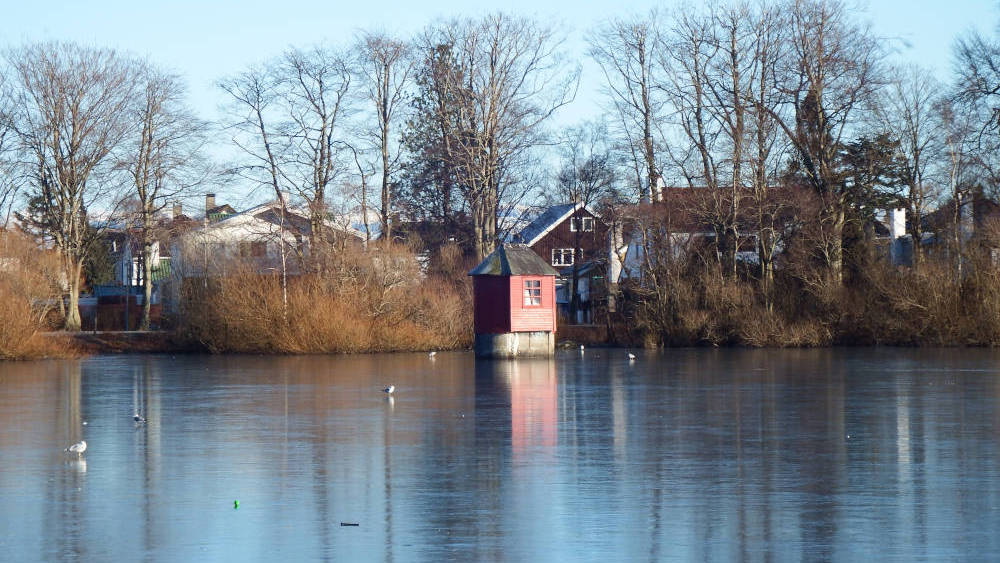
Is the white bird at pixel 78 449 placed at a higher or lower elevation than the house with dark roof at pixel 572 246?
lower

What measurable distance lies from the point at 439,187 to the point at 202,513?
5986cm

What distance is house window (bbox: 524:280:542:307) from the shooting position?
45406 millimetres

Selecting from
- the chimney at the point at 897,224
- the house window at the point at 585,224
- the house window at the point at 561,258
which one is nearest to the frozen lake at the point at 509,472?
the chimney at the point at 897,224

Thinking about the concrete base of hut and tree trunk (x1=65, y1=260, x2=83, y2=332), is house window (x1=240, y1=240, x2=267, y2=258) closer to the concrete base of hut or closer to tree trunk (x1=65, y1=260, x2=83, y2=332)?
tree trunk (x1=65, y1=260, x2=83, y2=332)

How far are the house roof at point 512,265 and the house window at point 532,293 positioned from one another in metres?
0.32

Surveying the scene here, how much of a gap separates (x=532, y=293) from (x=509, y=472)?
30.4 m

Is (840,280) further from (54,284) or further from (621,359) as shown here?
(54,284)

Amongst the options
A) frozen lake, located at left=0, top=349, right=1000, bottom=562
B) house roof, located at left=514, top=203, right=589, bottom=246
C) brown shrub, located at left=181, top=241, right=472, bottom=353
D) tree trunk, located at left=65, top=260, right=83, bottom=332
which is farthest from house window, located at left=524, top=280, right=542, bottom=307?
house roof, located at left=514, top=203, right=589, bottom=246

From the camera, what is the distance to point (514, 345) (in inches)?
1783

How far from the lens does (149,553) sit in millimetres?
10734

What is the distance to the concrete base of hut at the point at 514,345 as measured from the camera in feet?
148

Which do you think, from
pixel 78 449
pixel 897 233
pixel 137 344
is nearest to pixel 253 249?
pixel 137 344

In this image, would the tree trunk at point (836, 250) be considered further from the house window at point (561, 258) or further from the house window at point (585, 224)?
the house window at point (561, 258)

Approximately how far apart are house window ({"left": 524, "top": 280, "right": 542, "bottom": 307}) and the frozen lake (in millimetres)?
15137
